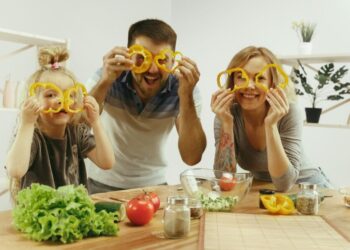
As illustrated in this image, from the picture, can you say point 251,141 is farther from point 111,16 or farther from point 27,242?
point 111,16

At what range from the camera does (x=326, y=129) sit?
3.62m

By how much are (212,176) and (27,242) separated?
0.70 metres

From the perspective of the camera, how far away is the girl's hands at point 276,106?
1.91 m

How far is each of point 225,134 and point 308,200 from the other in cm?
64

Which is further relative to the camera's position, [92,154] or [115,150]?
[115,150]

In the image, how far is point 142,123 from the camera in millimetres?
2193

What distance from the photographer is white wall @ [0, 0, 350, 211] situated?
347 centimetres

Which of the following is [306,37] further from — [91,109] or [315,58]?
[91,109]

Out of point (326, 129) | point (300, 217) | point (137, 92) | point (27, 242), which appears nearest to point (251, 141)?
point (137, 92)

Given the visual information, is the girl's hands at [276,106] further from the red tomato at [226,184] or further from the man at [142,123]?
the red tomato at [226,184]

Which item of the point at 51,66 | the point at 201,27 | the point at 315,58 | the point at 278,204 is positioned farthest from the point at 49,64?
the point at 201,27

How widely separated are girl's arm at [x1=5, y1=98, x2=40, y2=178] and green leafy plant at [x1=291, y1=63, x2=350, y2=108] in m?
2.31

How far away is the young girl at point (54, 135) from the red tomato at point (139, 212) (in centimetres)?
57

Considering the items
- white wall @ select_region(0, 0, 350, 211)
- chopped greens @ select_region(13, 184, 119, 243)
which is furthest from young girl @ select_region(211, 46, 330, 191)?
white wall @ select_region(0, 0, 350, 211)
